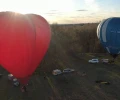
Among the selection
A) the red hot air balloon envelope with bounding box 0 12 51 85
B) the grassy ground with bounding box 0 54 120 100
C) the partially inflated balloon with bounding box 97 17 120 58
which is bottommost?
the grassy ground with bounding box 0 54 120 100

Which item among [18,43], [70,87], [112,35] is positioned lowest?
[70,87]

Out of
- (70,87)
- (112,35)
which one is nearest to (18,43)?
(70,87)

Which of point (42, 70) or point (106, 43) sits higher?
point (106, 43)

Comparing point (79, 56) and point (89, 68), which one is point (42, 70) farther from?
point (79, 56)

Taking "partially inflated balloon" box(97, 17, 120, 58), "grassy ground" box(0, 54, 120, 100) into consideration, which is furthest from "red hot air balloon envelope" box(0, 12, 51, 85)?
"partially inflated balloon" box(97, 17, 120, 58)

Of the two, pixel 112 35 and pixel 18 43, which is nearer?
pixel 18 43

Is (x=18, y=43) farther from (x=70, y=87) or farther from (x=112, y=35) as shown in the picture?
(x=112, y=35)

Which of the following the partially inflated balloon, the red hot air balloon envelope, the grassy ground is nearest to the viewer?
the red hot air balloon envelope

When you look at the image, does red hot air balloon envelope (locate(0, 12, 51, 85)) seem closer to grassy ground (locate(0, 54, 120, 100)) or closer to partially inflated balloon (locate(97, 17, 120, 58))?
grassy ground (locate(0, 54, 120, 100))

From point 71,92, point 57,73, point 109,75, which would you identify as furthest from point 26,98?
point 109,75
